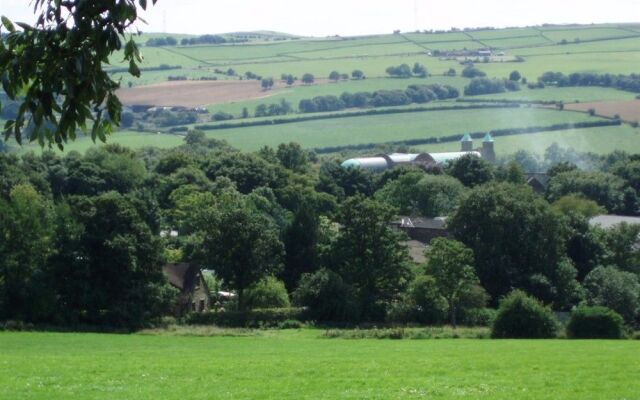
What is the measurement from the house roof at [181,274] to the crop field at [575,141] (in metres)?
101

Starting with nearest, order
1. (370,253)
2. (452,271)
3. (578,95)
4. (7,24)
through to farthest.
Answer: (7,24) → (452,271) → (370,253) → (578,95)

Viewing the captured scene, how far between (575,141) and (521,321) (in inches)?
4502

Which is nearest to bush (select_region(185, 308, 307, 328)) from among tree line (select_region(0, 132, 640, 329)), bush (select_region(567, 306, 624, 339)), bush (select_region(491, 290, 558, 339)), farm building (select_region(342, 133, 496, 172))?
tree line (select_region(0, 132, 640, 329))

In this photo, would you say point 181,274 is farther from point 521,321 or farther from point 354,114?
point 354,114

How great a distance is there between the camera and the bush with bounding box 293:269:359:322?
5603 centimetres

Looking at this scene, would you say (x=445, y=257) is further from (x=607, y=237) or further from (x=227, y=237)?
(x=607, y=237)

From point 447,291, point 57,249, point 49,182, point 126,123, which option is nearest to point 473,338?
point 447,291

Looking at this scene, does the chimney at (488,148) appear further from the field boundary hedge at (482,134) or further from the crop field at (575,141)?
the field boundary hedge at (482,134)

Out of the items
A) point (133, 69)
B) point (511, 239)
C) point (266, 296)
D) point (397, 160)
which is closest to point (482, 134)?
point (397, 160)

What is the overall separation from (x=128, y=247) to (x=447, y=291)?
1585 cm

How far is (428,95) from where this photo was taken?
19825 cm

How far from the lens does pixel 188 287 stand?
60.0m

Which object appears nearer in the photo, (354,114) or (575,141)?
(575,141)

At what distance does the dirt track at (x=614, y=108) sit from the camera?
16275 cm
